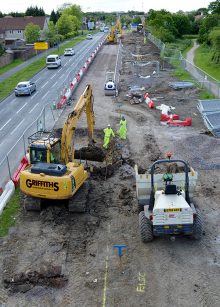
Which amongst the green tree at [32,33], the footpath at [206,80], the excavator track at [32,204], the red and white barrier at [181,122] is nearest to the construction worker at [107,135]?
the red and white barrier at [181,122]

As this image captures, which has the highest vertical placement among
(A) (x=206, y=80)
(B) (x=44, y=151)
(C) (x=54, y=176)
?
(B) (x=44, y=151)

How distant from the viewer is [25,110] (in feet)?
106

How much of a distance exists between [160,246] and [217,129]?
510 inches

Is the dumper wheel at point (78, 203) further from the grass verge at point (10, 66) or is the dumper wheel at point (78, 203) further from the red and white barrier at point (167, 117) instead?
the grass verge at point (10, 66)

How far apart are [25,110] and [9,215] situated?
1829 centimetres

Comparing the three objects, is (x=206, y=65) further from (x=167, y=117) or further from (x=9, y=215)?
(x=9, y=215)

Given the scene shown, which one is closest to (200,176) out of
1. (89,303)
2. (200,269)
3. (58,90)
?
(200,269)

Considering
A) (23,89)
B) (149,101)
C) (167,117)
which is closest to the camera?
(167,117)

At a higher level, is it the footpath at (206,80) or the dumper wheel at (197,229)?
the dumper wheel at (197,229)

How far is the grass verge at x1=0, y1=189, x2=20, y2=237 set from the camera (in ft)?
47.5

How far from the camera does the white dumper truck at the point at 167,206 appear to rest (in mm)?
12203

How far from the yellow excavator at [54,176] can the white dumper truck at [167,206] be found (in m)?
2.48

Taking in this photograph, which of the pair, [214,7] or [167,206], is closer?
[167,206]

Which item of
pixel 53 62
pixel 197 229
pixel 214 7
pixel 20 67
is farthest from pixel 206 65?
pixel 197 229
